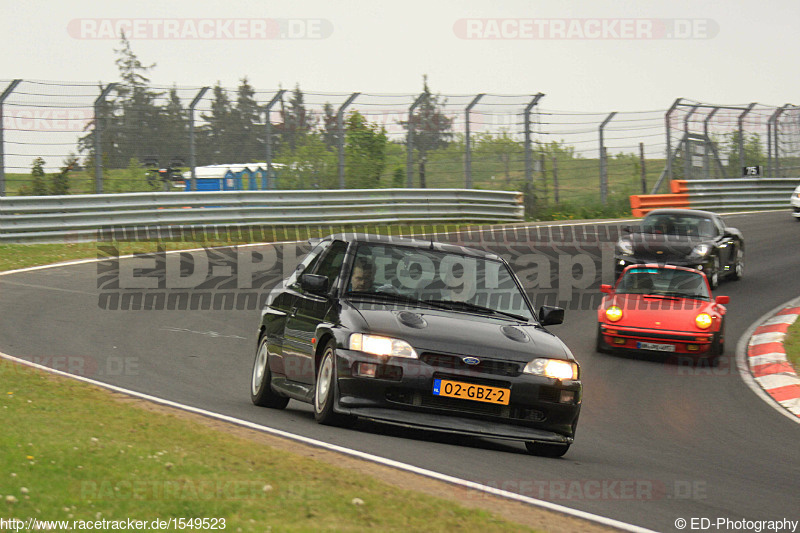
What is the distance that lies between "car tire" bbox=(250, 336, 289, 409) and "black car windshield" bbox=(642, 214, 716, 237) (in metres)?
11.9

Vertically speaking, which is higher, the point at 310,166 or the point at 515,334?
the point at 310,166

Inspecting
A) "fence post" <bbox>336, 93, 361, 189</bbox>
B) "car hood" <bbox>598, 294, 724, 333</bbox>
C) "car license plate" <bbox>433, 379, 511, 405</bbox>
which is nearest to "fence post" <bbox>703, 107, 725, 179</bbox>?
"fence post" <bbox>336, 93, 361, 189</bbox>

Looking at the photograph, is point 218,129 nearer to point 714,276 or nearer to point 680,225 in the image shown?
point 680,225

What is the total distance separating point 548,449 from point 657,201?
25.9 metres

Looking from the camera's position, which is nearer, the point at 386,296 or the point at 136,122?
the point at 386,296

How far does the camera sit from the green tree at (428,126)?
85.9 ft

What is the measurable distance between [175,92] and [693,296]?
1293 centimetres

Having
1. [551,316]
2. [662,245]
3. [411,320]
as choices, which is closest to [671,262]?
[662,245]

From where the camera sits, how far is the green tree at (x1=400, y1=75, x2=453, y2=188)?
1031 inches

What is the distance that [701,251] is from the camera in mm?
18656

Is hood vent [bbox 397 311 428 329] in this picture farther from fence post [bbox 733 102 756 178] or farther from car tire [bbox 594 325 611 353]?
fence post [bbox 733 102 756 178]

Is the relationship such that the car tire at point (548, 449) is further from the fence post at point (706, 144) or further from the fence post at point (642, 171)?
the fence post at point (706, 144)

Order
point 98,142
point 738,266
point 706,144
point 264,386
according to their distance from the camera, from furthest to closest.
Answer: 1. point 706,144
2. point 98,142
3. point 738,266
4. point 264,386

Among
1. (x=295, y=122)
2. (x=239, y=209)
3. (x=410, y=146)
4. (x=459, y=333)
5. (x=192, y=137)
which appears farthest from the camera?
(x=410, y=146)
